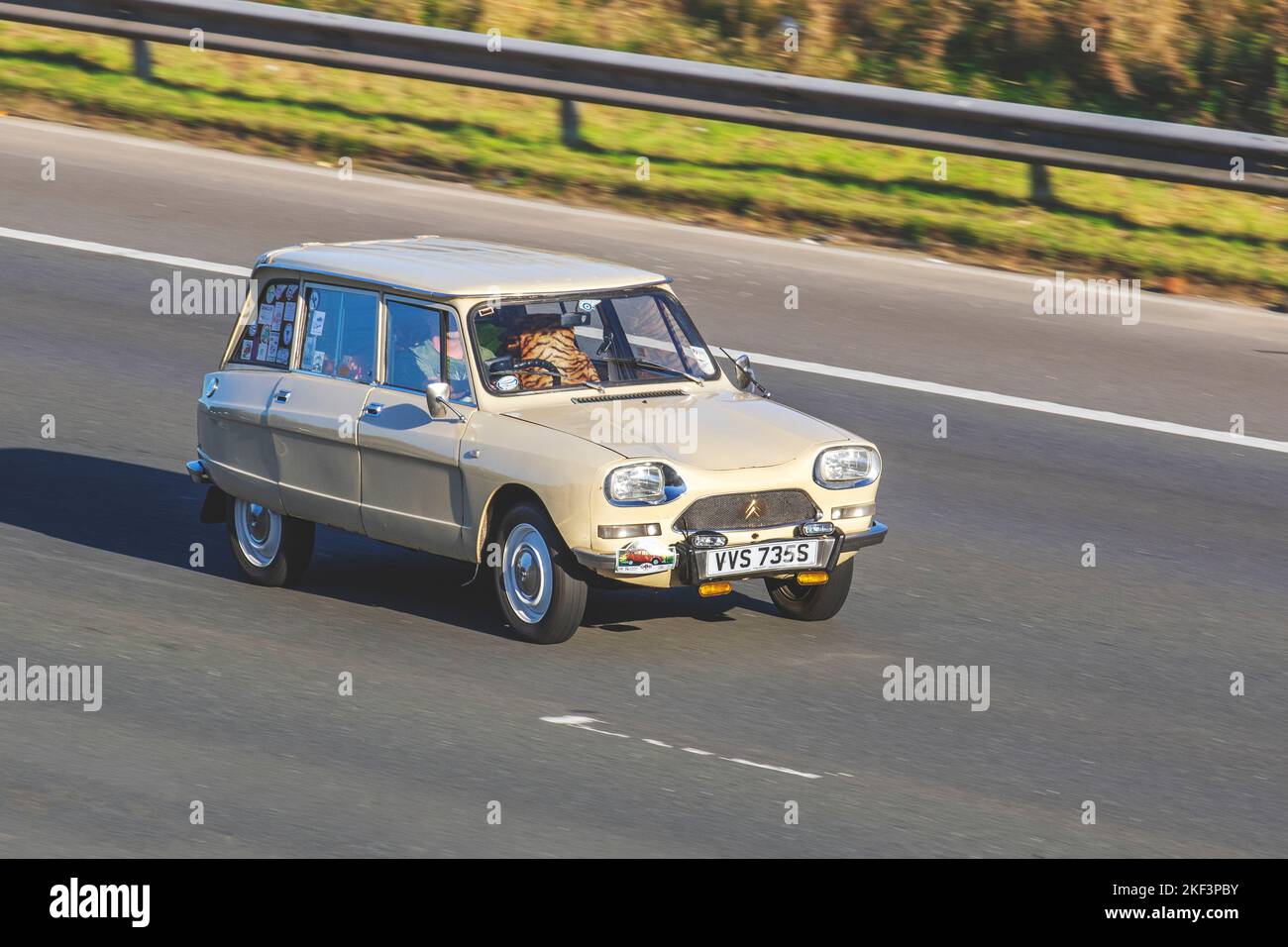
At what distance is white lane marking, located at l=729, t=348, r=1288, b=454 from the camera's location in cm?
1266

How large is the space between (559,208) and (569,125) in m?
1.67

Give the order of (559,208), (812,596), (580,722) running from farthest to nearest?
1. (559,208)
2. (812,596)
3. (580,722)

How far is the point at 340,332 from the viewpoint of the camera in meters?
9.70

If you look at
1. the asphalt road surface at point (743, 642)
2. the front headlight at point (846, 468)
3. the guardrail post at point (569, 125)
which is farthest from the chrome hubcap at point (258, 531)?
the guardrail post at point (569, 125)

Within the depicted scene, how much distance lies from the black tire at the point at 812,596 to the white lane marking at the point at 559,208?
6847mm

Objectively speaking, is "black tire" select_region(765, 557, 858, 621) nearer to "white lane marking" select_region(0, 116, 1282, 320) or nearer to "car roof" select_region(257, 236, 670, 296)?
"car roof" select_region(257, 236, 670, 296)

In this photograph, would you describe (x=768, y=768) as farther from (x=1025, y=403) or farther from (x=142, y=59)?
(x=142, y=59)

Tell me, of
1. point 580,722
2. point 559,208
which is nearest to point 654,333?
point 580,722

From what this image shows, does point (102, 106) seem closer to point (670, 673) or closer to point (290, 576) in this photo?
point (290, 576)

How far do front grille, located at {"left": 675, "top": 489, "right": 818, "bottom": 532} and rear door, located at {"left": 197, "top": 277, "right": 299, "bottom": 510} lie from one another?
232cm

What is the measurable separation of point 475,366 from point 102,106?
11264 mm
